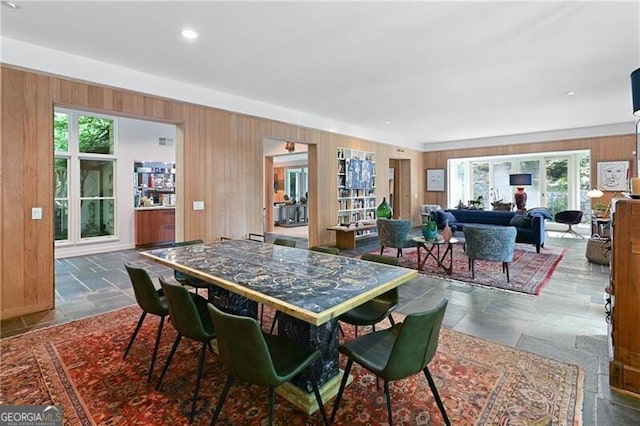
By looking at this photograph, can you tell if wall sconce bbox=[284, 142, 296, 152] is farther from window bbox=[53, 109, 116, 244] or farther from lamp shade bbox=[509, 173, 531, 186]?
lamp shade bbox=[509, 173, 531, 186]

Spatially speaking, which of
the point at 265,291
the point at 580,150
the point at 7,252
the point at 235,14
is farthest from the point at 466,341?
the point at 580,150

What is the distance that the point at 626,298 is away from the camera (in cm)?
219

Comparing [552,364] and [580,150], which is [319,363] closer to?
[552,364]

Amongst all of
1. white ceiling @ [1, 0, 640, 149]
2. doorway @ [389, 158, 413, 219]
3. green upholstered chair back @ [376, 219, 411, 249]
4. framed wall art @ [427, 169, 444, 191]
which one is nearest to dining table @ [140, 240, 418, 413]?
white ceiling @ [1, 0, 640, 149]

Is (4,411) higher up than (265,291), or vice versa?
(265,291)

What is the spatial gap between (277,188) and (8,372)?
11640 millimetres

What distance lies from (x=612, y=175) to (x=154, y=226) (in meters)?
11.3

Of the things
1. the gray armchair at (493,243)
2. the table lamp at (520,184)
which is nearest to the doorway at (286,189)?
the gray armchair at (493,243)

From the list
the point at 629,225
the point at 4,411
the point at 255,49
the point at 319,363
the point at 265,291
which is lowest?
the point at 4,411

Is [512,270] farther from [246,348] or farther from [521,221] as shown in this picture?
[246,348]

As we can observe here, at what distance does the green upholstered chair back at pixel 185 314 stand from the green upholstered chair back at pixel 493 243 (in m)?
3.99

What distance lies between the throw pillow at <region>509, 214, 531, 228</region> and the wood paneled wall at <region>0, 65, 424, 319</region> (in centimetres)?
382

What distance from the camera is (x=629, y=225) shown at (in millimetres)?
2164

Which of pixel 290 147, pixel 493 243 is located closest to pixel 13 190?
pixel 493 243
